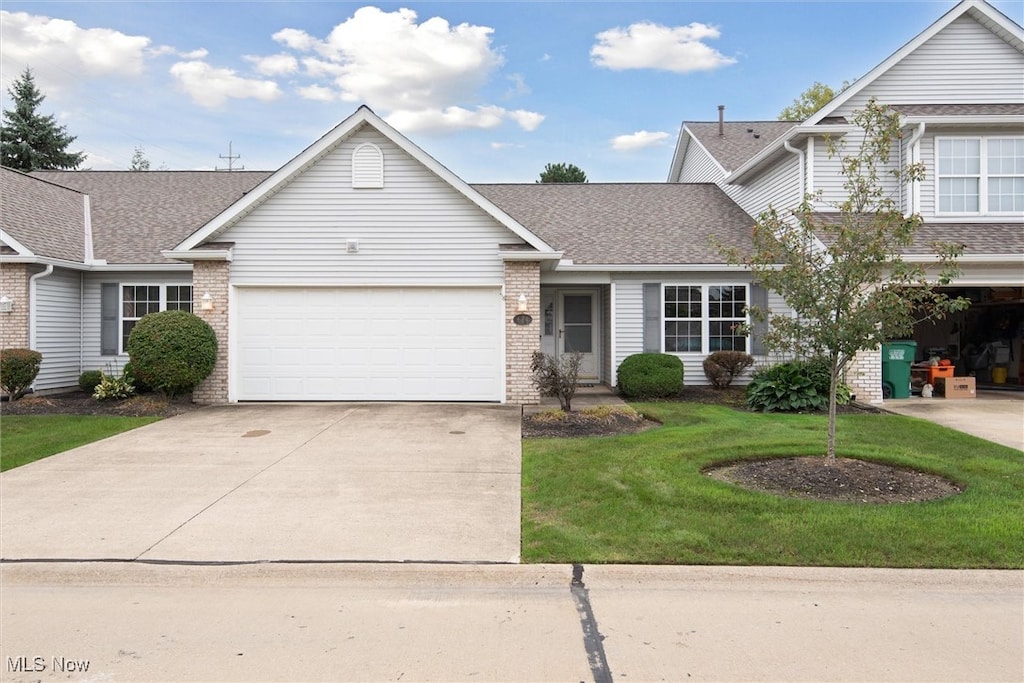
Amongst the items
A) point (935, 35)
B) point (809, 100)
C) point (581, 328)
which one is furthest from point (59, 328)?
point (809, 100)

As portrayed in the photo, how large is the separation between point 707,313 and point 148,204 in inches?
597

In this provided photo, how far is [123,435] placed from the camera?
394 inches

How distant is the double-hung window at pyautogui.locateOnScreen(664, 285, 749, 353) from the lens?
15172 millimetres

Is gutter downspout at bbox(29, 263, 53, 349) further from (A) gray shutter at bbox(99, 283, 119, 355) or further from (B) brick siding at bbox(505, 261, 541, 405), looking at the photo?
(B) brick siding at bbox(505, 261, 541, 405)

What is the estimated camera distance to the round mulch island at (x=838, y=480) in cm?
654

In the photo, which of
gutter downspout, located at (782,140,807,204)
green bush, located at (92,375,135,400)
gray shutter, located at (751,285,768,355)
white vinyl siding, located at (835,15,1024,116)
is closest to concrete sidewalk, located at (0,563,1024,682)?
green bush, located at (92,375,135,400)

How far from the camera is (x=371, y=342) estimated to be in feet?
43.6

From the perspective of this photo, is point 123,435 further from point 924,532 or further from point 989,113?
point 989,113

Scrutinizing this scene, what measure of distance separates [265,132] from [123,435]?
14.5 m

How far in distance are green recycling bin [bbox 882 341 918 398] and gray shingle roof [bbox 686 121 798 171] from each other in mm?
7516

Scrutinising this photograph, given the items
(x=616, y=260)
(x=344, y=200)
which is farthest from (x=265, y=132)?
(x=616, y=260)

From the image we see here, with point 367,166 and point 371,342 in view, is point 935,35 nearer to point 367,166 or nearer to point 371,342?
point 367,166

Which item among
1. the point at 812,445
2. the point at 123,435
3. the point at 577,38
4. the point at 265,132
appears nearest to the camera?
the point at 812,445

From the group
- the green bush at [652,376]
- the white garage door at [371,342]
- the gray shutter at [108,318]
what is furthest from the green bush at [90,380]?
the green bush at [652,376]
